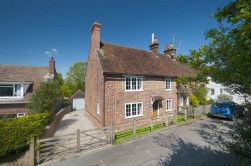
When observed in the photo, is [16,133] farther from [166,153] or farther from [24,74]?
[24,74]

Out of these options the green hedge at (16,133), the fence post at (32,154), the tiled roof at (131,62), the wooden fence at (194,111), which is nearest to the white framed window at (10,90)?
the green hedge at (16,133)

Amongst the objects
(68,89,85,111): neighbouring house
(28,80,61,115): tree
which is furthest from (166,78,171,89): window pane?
(68,89,85,111): neighbouring house

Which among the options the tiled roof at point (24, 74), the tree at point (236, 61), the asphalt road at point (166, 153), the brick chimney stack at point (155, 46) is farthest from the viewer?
the brick chimney stack at point (155, 46)

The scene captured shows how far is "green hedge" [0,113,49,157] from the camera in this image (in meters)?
7.55

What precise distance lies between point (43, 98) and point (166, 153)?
39.0 feet

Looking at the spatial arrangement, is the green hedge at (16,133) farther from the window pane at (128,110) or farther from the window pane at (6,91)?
the window pane at (6,91)

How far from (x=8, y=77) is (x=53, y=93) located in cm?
792

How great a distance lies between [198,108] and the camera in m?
19.1

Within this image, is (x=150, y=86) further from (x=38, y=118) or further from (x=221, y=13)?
(x=221, y=13)

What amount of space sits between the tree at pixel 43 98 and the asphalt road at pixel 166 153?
6824 millimetres

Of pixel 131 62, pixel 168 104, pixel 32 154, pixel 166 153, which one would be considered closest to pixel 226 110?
pixel 168 104

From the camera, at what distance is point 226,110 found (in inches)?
679

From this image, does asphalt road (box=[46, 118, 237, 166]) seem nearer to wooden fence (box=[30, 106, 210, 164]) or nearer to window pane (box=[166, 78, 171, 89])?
wooden fence (box=[30, 106, 210, 164])

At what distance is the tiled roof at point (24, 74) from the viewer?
55.6ft
